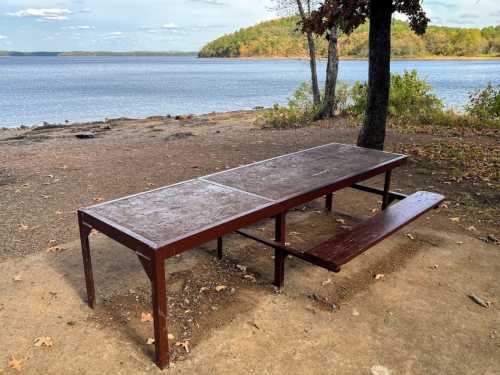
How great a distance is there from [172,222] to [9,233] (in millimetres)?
3085

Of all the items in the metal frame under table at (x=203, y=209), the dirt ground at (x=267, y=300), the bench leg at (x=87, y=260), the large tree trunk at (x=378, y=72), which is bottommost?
the dirt ground at (x=267, y=300)

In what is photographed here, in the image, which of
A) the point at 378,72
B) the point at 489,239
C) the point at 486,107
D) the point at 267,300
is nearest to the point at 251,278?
the point at 267,300

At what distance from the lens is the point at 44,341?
306 cm

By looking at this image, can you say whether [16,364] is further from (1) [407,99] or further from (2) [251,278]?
(1) [407,99]

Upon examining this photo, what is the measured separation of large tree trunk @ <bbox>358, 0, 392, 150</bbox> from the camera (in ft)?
22.9

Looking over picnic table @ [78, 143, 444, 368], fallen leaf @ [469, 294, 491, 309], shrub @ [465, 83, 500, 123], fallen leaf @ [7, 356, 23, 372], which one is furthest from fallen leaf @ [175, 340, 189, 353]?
shrub @ [465, 83, 500, 123]

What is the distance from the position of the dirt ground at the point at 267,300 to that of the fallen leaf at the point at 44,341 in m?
0.01

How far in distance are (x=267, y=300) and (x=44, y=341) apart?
66.2 inches

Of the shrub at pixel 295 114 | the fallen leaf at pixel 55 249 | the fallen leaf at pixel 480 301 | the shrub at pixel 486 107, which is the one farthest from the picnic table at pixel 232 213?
the shrub at pixel 295 114

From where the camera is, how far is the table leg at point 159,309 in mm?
2539

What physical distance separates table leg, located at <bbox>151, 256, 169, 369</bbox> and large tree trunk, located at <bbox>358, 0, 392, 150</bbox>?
229 inches

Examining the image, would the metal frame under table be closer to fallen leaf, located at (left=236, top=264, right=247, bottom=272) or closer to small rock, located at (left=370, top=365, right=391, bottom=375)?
fallen leaf, located at (left=236, top=264, right=247, bottom=272)

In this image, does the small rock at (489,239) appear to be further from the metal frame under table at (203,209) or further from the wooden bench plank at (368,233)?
the metal frame under table at (203,209)

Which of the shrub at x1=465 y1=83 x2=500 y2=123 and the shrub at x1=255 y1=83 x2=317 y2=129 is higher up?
the shrub at x1=465 y1=83 x2=500 y2=123
